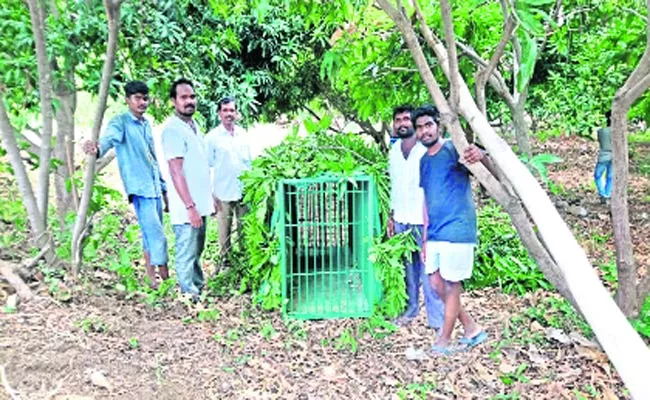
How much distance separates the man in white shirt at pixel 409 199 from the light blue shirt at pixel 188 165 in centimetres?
147

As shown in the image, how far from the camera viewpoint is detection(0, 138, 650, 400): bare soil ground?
3324 mm

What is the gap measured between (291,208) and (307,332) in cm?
96

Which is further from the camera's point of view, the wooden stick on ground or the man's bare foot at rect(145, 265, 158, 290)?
the man's bare foot at rect(145, 265, 158, 290)

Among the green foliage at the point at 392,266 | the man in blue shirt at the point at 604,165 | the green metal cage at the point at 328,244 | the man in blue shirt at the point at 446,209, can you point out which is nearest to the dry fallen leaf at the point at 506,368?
the man in blue shirt at the point at 446,209

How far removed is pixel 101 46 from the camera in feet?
15.2

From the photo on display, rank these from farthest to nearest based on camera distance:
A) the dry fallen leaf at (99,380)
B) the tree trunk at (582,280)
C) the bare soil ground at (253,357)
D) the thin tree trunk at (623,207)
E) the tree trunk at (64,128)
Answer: the tree trunk at (64,128) < the thin tree trunk at (623,207) < the bare soil ground at (253,357) < the dry fallen leaf at (99,380) < the tree trunk at (582,280)

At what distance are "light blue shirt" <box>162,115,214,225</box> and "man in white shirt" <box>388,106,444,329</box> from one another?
1.47m

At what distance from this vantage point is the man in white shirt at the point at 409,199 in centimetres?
426

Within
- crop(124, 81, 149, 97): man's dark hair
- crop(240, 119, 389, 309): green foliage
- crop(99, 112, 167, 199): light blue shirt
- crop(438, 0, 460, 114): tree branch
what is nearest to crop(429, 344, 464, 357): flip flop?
crop(240, 119, 389, 309): green foliage

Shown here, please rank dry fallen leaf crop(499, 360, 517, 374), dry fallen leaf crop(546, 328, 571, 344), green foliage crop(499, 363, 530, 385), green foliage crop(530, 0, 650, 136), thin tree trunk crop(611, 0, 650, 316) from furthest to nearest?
green foliage crop(530, 0, 650, 136) < dry fallen leaf crop(546, 328, 571, 344) < dry fallen leaf crop(499, 360, 517, 374) < green foliage crop(499, 363, 530, 385) < thin tree trunk crop(611, 0, 650, 316)

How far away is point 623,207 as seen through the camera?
371 cm

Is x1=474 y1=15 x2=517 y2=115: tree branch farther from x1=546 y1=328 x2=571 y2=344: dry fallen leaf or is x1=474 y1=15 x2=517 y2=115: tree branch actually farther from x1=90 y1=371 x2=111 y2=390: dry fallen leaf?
x1=90 y1=371 x2=111 y2=390: dry fallen leaf

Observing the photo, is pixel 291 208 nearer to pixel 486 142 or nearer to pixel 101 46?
pixel 101 46

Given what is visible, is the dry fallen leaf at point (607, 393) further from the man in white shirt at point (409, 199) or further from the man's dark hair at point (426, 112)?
the man's dark hair at point (426, 112)
